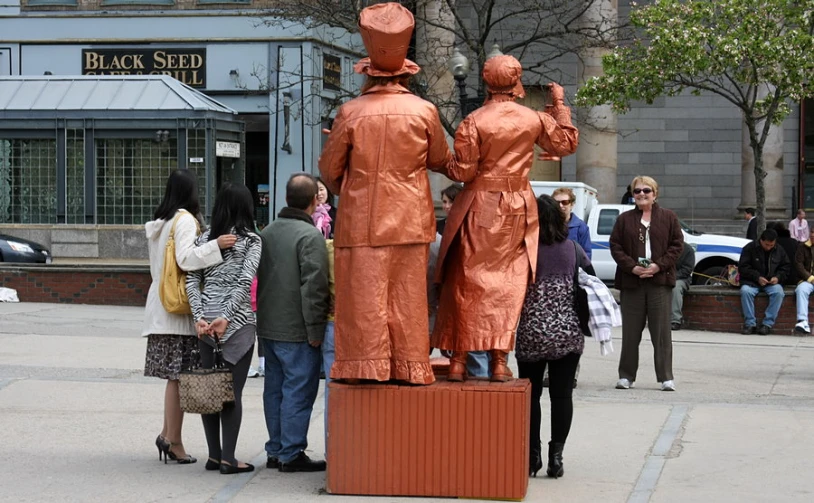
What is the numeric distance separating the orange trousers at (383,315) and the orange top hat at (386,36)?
101cm

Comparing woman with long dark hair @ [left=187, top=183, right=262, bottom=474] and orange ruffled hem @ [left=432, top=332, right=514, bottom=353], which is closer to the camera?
orange ruffled hem @ [left=432, top=332, right=514, bottom=353]

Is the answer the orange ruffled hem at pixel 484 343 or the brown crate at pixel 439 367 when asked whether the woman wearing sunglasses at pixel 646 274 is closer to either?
the brown crate at pixel 439 367

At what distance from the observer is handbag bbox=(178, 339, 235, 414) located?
7.69m

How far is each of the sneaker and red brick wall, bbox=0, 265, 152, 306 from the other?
38.0 ft

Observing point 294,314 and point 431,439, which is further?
point 294,314

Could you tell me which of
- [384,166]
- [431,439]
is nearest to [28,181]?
[384,166]

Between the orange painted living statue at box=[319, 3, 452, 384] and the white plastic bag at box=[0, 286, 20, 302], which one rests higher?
A: the orange painted living statue at box=[319, 3, 452, 384]

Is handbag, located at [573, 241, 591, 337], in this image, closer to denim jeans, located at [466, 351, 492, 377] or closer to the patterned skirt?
denim jeans, located at [466, 351, 492, 377]

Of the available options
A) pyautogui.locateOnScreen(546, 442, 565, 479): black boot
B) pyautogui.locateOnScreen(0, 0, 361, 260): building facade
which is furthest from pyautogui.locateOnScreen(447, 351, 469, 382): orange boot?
pyautogui.locateOnScreen(0, 0, 361, 260): building facade

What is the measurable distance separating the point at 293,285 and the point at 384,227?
100 centimetres

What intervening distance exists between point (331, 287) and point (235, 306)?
22.8 inches

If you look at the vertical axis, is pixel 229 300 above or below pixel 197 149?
below

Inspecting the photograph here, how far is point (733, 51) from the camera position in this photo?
1962 centimetres

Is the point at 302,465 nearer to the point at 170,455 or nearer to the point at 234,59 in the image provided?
the point at 170,455
